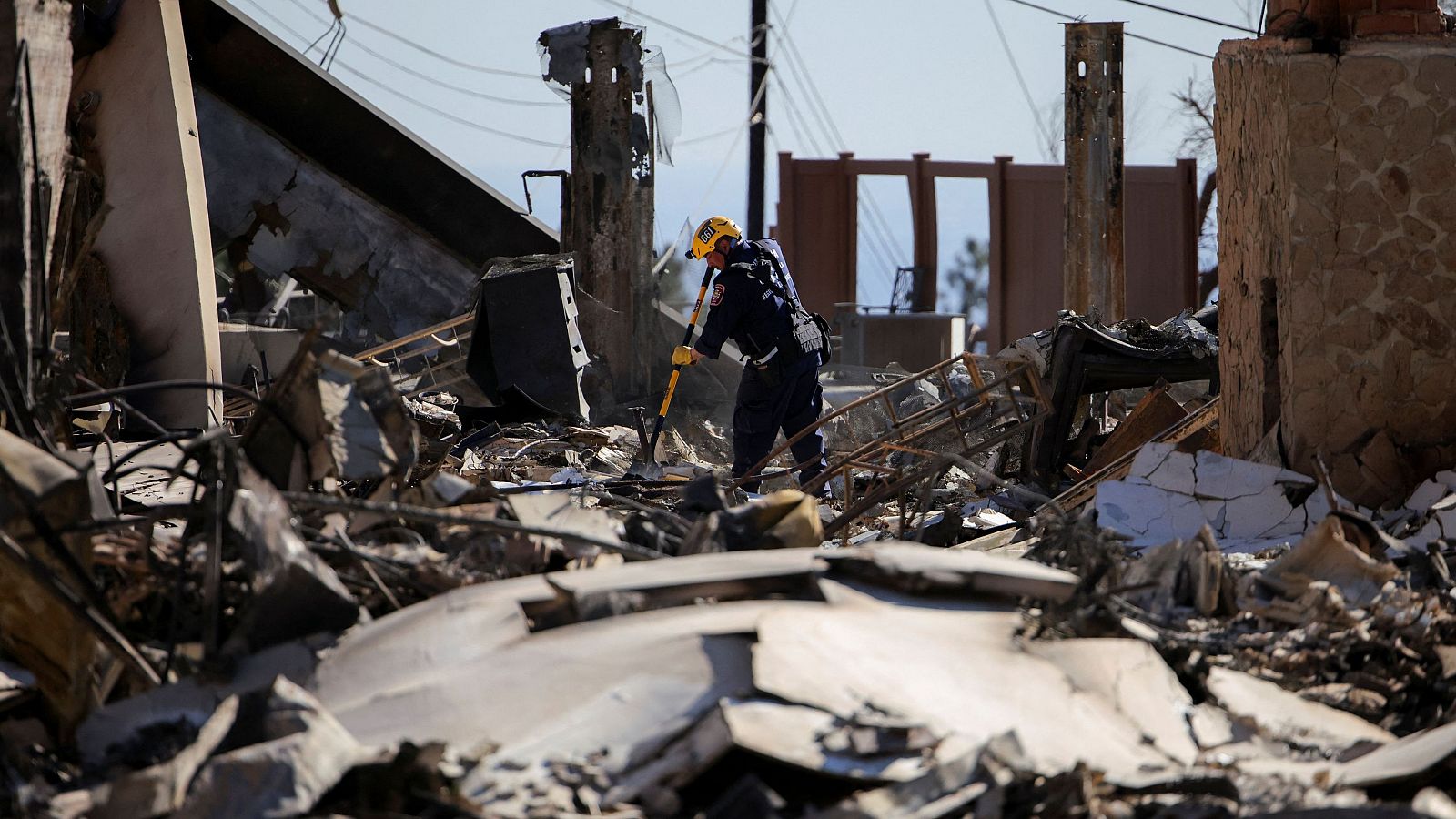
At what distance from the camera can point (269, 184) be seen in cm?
1120

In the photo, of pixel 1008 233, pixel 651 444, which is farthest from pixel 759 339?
pixel 1008 233

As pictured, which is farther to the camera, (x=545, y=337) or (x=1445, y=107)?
(x=545, y=337)

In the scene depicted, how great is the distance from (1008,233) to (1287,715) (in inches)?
628

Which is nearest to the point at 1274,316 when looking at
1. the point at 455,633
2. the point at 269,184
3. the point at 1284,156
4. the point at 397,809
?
the point at 1284,156

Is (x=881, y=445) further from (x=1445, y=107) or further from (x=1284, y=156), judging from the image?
(x=1445, y=107)

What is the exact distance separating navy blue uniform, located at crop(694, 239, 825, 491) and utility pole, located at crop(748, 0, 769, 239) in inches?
411

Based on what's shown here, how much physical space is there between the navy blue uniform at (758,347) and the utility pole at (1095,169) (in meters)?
4.49

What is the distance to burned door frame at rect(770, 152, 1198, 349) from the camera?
17.3 metres

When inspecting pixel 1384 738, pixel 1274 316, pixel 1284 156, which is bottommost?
pixel 1384 738

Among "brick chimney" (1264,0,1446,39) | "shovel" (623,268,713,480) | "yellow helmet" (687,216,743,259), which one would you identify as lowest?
"shovel" (623,268,713,480)

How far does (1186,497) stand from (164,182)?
525 cm

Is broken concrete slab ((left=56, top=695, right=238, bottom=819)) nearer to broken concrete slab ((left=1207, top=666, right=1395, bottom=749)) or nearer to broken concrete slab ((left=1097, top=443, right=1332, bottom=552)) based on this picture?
broken concrete slab ((left=1207, top=666, right=1395, bottom=749))

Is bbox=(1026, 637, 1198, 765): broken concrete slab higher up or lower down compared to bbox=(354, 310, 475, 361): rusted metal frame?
lower down

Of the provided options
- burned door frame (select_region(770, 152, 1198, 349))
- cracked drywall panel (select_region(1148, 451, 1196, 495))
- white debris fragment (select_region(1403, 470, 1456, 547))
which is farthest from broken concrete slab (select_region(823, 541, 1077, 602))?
burned door frame (select_region(770, 152, 1198, 349))
